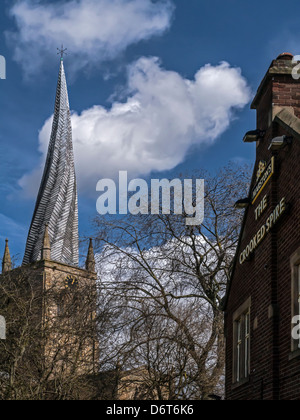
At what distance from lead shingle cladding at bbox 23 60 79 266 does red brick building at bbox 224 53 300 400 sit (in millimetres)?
78704

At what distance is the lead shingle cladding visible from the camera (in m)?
98.2

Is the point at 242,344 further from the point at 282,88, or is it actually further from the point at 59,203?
the point at 59,203

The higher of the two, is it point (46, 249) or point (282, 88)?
point (46, 249)

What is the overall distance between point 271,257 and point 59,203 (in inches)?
3404

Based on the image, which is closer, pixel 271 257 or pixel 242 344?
pixel 271 257

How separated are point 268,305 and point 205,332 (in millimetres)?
15548

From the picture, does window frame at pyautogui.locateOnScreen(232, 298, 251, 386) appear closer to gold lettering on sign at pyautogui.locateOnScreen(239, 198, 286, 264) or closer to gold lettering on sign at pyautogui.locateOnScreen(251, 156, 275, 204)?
gold lettering on sign at pyautogui.locateOnScreen(239, 198, 286, 264)

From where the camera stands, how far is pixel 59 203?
101 meters

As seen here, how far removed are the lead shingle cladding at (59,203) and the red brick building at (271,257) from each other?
78.7 m

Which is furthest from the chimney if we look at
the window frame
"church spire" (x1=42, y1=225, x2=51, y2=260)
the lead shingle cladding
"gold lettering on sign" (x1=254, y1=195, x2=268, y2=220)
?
the lead shingle cladding

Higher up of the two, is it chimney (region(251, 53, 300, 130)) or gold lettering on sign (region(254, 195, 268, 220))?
chimney (region(251, 53, 300, 130))

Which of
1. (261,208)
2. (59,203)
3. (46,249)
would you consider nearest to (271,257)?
(261,208)

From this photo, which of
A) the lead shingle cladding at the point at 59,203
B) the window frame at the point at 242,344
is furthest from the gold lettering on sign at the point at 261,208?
the lead shingle cladding at the point at 59,203
